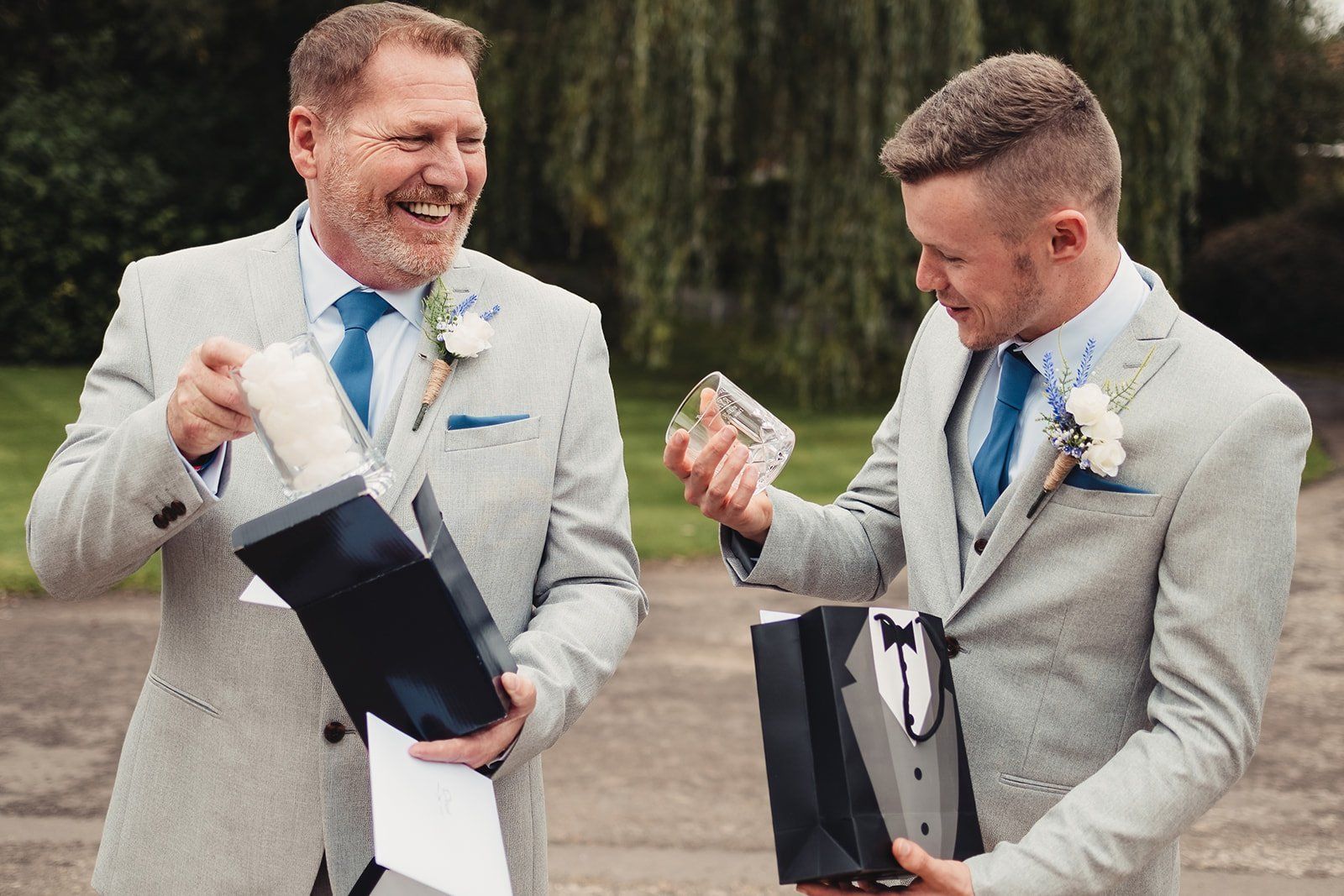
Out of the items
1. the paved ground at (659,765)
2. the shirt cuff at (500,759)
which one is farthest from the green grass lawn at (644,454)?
the shirt cuff at (500,759)

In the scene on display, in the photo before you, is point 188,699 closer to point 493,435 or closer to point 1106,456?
point 493,435

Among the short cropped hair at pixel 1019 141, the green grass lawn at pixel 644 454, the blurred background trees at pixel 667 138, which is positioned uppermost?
the short cropped hair at pixel 1019 141

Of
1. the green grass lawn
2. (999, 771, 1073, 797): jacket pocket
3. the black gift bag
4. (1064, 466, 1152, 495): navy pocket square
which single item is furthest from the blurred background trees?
the black gift bag

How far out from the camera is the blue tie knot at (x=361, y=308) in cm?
248

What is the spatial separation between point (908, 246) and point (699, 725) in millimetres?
6916

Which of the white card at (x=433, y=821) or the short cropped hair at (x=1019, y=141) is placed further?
the short cropped hair at (x=1019, y=141)

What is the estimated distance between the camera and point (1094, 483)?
2127 mm

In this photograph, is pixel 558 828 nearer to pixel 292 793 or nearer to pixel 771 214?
pixel 292 793

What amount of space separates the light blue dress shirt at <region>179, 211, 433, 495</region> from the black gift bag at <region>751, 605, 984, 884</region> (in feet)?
2.86

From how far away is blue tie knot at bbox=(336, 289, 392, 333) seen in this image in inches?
97.6

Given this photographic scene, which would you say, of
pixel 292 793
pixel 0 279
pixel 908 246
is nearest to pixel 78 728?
pixel 292 793

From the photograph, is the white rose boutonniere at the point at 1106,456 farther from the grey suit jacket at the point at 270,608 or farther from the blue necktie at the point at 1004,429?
the grey suit jacket at the point at 270,608

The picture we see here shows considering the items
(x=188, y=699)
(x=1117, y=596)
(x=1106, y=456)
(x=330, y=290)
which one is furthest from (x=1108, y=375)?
(x=188, y=699)

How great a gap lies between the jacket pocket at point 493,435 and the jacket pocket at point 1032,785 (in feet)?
3.31
